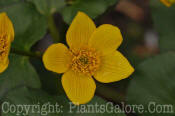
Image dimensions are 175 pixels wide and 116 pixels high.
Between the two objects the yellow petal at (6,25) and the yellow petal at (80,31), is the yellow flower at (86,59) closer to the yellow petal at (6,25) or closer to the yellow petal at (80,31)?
the yellow petal at (80,31)

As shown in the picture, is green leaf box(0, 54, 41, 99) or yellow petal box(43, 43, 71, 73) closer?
yellow petal box(43, 43, 71, 73)

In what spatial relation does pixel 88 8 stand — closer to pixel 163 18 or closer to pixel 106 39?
pixel 106 39

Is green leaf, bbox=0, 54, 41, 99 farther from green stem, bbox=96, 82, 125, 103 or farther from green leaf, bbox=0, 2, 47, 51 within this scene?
green stem, bbox=96, 82, 125, 103

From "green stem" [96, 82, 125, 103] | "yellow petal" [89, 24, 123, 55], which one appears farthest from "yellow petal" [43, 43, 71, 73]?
"green stem" [96, 82, 125, 103]

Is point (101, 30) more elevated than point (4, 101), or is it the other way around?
point (101, 30)

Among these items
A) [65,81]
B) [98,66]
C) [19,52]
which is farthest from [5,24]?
[98,66]

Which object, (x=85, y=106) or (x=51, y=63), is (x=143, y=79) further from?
(x=51, y=63)
